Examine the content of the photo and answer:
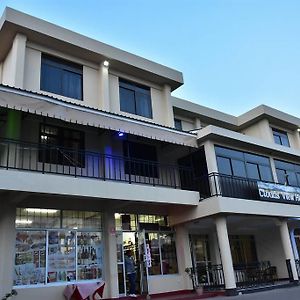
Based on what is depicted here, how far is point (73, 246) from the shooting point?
41.5 ft

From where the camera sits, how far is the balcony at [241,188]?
14726 mm

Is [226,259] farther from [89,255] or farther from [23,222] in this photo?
[23,222]

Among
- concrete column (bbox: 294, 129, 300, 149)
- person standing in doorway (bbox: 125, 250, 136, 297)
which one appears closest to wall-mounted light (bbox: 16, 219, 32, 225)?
person standing in doorway (bbox: 125, 250, 136, 297)

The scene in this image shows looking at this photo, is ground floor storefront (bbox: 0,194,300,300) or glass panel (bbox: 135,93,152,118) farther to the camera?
glass panel (bbox: 135,93,152,118)

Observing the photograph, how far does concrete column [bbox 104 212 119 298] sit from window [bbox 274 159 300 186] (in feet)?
30.2

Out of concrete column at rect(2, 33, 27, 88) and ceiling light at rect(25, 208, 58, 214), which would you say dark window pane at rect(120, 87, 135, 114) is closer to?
concrete column at rect(2, 33, 27, 88)

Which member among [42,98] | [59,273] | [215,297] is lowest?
[215,297]

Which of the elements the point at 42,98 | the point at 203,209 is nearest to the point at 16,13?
the point at 42,98

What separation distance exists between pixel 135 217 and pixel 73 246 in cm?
294

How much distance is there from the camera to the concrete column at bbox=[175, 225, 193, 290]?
49.0 ft

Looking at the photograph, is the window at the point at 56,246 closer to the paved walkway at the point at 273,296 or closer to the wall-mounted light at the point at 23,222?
the wall-mounted light at the point at 23,222

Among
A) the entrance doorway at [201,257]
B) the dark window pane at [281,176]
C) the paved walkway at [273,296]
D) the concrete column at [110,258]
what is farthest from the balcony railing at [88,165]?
the dark window pane at [281,176]

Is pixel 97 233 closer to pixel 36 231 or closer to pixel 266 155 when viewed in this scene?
pixel 36 231

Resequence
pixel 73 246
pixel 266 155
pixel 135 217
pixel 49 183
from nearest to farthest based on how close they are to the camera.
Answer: pixel 49 183, pixel 73 246, pixel 135 217, pixel 266 155
